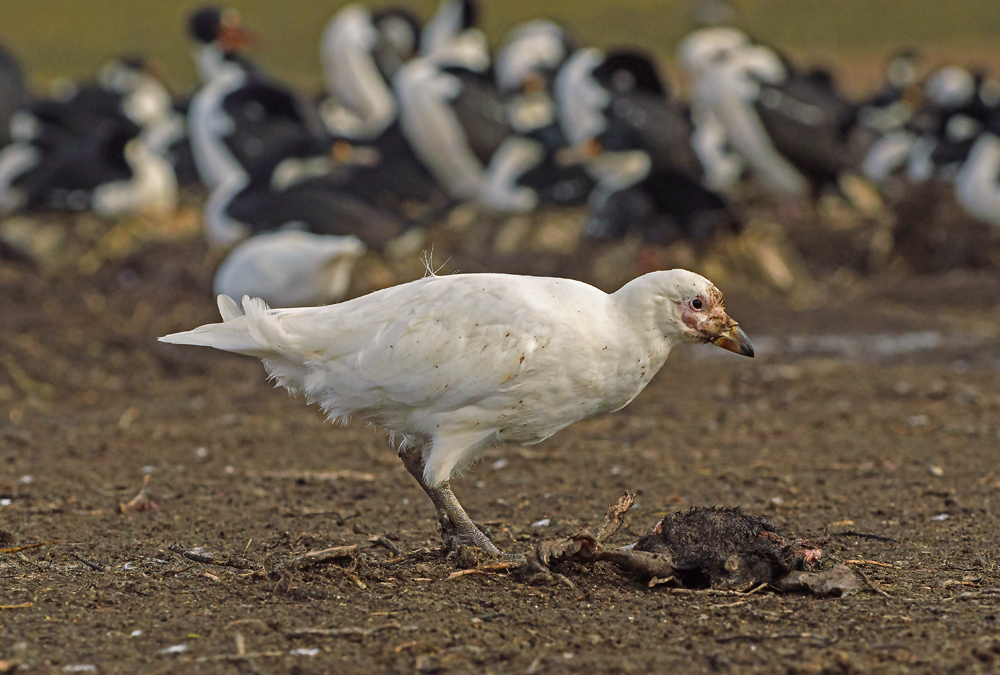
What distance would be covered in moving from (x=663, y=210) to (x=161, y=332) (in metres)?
5.82

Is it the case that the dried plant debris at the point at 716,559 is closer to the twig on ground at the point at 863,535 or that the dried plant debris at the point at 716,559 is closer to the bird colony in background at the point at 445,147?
the twig on ground at the point at 863,535

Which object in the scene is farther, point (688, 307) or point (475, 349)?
point (688, 307)

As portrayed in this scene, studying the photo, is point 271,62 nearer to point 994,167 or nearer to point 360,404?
point 994,167

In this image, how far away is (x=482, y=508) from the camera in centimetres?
602

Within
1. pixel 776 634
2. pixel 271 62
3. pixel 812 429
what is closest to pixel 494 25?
Result: pixel 271 62

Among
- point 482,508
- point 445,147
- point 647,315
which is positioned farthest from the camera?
point 445,147

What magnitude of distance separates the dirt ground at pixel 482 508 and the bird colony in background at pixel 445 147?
7.10ft

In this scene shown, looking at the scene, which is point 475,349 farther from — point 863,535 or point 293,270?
point 293,270

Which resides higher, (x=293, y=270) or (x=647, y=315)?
(x=647, y=315)

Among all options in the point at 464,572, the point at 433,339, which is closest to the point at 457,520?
the point at 464,572

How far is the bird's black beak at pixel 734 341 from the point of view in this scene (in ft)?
15.9

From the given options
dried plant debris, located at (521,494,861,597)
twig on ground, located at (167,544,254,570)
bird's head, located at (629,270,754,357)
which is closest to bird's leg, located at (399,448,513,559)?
dried plant debris, located at (521,494,861,597)

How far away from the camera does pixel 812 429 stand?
786cm

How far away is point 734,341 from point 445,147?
13.0 metres
